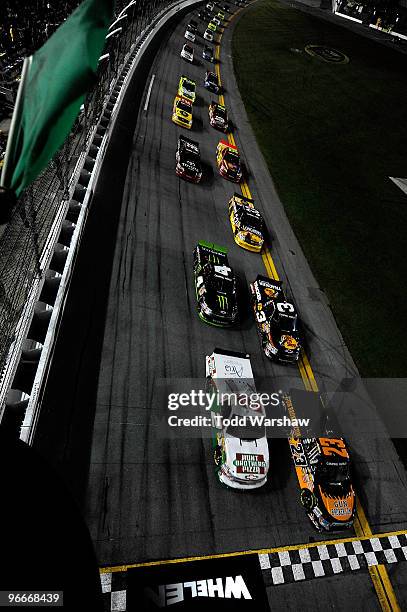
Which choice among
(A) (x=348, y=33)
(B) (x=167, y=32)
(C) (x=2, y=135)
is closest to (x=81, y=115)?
(C) (x=2, y=135)

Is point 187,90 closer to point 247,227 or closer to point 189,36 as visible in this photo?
point 247,227

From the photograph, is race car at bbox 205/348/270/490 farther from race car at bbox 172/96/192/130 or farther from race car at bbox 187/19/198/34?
race car at bbox 187/19/198/34

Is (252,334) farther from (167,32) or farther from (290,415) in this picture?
(167,32)

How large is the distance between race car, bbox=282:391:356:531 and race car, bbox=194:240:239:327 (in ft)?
16.8

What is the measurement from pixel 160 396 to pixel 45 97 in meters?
10.6

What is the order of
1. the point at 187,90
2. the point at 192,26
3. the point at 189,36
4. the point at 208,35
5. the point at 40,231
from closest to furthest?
the point at 40,231 < the point at 187,90 < the point at 189,36 < the point at 208,35 < the point at 192,26

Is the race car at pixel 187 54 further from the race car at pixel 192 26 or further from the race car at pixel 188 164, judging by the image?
the race car at pixel 188 164

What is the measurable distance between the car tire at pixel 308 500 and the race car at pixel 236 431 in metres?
1.27

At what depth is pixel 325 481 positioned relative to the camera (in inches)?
423

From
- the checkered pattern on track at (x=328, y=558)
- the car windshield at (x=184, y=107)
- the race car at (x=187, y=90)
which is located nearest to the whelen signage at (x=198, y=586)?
the checkered pattern on track at (x=328, y=558)

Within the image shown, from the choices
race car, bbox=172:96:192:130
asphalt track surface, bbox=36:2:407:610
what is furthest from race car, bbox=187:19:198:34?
asphalt track surface, bbox=36:2:407:610

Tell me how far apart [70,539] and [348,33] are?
78.8 m

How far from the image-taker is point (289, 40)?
51.1 metres

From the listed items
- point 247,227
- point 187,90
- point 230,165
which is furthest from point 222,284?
point 187,90
